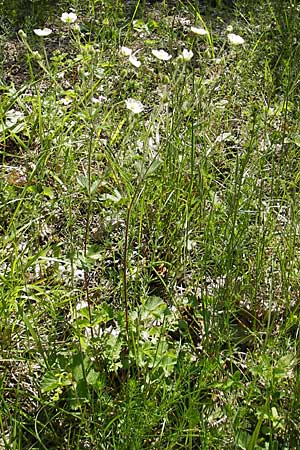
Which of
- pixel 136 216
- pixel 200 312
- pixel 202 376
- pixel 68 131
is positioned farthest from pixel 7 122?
pixel 202 376

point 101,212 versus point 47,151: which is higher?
point 47,151

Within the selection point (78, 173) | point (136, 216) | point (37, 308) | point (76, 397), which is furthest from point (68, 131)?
point (76, 397)

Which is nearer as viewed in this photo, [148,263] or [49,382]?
[49,382]

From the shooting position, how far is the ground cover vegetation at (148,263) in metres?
1.66

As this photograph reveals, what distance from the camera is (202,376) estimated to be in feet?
5.50

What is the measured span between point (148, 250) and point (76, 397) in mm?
686

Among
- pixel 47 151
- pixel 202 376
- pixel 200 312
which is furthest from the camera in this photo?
pixel 47 151

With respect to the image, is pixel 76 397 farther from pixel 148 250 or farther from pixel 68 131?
pixel 68 131

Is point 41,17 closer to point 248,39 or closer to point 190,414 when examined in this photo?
point 248,39

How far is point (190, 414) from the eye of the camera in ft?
5.22

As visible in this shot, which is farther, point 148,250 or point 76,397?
point 148,250

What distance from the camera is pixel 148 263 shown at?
2119 mm

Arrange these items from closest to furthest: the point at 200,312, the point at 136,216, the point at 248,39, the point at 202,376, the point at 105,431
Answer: the point at 105,431, the point at 202,376, the point at 200,312, the point at 136,216, the point at 248,39

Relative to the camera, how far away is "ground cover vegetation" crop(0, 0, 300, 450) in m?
1.66
